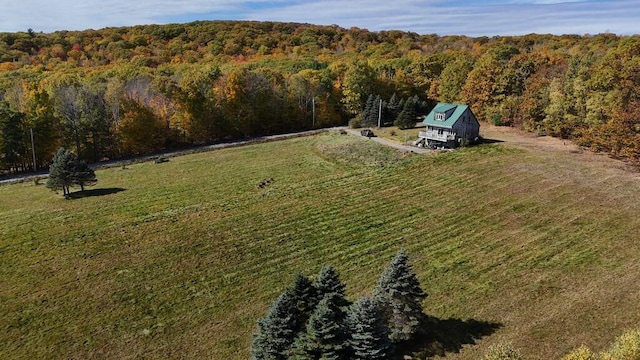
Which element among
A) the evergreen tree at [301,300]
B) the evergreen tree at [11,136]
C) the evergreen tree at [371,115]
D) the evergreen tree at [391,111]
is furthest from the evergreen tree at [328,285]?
the evergreen tree at [391,111]

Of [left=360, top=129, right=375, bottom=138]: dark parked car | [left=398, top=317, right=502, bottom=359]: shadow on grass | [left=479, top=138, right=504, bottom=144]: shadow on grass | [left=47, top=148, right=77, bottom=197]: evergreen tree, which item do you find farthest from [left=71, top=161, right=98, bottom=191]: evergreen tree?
[left=479, top=138, right=504, bottom=144]: shadow on grass

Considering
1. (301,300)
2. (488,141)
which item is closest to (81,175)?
(301,300)

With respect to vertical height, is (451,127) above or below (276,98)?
below

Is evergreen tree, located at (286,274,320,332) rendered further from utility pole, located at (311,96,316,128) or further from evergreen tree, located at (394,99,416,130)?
utility pole, located at (311,96,316,128)

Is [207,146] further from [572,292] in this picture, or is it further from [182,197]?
[572,292]

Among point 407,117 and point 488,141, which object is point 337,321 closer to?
point 488,141

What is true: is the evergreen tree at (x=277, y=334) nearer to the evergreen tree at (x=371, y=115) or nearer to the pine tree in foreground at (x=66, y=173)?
the pine tree in foreground at (x=66, y=173)
